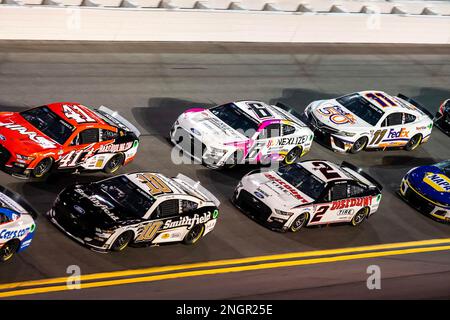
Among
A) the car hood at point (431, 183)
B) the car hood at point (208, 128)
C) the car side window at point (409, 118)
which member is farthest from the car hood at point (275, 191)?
the car side window at point (409, 118)

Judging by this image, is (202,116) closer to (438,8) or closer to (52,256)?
(52,256)

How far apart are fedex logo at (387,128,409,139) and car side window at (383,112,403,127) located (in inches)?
8.0

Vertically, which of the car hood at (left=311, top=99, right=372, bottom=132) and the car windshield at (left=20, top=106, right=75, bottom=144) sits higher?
the car windshield at (left=20, top=106, right=75, bottom=144)

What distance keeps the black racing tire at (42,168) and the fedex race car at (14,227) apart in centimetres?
256

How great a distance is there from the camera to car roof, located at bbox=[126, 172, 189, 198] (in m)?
18.5

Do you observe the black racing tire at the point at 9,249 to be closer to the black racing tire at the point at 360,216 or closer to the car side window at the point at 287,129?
the black racing tire at the point at 360,216

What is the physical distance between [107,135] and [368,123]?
8.00m

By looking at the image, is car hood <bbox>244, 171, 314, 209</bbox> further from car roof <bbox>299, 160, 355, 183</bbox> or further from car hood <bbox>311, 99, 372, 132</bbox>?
car hood <bbox>311, 99, 372, 132</bbox>

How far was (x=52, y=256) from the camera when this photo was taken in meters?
17.5

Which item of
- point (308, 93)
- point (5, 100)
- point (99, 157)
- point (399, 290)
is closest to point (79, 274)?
point (99, 157)

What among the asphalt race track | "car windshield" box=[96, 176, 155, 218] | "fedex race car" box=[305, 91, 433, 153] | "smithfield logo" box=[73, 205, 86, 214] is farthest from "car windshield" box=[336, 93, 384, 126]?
"smithfield logo" box=[73, 205, 86, 214]

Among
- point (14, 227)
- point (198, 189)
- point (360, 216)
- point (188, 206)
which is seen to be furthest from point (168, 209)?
point (360, 216)

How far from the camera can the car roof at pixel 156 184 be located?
18.5 m

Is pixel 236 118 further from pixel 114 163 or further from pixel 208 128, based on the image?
pixel 114 163
